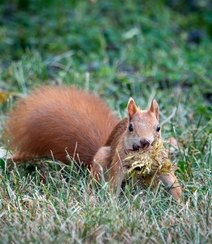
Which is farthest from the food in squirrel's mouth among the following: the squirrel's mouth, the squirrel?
the squirrel

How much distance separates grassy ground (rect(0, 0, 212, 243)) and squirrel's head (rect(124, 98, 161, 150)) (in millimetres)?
232

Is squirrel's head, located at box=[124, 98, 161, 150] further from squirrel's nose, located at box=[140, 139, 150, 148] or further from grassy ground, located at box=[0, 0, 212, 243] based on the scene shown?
grassy ground, located at box=[0, 0, 212, 243]

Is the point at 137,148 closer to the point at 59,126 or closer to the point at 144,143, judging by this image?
the point at 144,143

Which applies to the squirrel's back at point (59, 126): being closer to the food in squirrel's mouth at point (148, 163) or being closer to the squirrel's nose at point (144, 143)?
the food in squirrel's mouth at point (148, 163)

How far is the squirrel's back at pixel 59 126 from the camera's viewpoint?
399 cm

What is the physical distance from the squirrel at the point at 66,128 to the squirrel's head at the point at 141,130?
0.32ft

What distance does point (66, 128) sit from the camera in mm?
4031

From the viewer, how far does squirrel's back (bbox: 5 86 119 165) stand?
399 cm

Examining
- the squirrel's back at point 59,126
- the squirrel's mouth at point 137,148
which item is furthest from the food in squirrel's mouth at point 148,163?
the squirrel's back at point 59,126

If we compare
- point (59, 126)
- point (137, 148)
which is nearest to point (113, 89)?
point (59, 126)

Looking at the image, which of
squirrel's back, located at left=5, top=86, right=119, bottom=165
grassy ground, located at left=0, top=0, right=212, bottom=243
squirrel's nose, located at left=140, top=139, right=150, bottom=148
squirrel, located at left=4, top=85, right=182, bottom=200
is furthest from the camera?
squirrel's back, located at left=5, top=86, right=119, bottom=165

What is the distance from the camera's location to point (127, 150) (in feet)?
11.6

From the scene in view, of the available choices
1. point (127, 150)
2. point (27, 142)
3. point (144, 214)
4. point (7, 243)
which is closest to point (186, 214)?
point (144, 214)

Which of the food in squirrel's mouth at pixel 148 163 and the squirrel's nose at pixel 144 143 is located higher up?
the squirrel's nose at pixel 144 143
